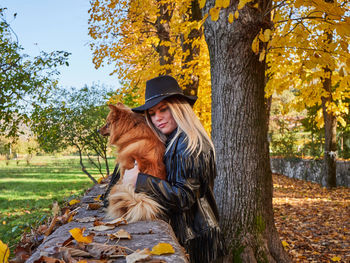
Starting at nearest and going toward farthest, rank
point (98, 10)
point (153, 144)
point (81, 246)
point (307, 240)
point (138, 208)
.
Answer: point (81, 246) < point (138, 208) < point (153, 144) < point (307, 240) < point (98, 10)

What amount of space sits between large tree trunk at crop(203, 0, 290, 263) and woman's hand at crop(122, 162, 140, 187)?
2.10 meters

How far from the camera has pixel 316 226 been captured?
734 cm

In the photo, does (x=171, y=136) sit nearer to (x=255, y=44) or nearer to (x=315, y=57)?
(x=255, y=44)

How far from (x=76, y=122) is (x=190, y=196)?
34.7 feet

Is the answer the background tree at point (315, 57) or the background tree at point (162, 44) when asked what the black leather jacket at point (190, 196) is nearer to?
the background tree at point (315, 57)

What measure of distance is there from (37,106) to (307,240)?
8.69 m

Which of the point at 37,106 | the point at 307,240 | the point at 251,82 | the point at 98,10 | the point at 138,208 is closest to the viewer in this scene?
the point at 138,208

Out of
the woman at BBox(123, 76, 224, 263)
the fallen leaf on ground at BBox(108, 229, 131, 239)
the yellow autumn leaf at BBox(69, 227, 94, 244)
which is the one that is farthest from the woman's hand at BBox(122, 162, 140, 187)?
Result: the yellow autumn leaf at BBox(69, 227, 94, 244)

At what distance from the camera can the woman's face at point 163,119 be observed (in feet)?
8.31

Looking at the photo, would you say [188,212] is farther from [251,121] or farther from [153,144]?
[251,121]

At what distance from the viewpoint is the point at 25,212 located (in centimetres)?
1158

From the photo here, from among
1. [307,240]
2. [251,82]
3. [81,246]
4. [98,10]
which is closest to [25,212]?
[98,10]

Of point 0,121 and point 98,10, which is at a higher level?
point 98,10

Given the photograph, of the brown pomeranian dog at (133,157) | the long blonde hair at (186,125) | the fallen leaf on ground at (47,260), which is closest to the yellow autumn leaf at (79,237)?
the fallen leaf on ground at (47,260)
